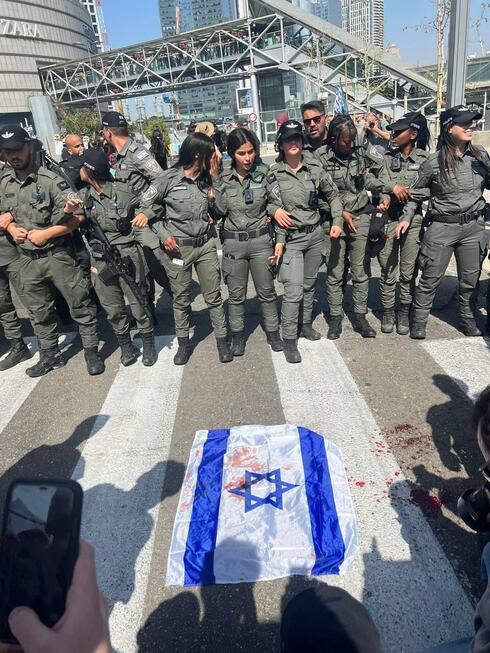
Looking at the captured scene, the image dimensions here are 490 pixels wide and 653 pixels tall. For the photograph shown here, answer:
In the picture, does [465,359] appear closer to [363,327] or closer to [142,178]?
[363,327]

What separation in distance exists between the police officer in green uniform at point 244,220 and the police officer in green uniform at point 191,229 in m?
0.17

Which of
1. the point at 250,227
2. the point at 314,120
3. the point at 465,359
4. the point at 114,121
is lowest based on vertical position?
the point at 465,359

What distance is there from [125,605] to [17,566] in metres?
1.90

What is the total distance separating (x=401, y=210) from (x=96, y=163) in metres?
3.41

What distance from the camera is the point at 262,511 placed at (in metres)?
2.85

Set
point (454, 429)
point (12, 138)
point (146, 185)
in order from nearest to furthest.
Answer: point (454, 429)
point (12, 138)
point (146, 185)

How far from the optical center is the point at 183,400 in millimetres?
4363

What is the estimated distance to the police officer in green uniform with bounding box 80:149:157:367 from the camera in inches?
183

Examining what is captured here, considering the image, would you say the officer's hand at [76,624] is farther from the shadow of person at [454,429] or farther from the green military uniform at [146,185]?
the green military uniform at [146,185]

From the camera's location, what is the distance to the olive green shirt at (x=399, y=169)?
16.4ft

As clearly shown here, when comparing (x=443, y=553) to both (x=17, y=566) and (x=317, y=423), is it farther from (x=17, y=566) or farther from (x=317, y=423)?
(x=17, y=566)

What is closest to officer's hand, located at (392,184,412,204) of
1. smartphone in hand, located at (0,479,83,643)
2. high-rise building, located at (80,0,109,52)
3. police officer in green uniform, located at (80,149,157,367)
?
police officer in green uniform, located at (80,149,157,367)

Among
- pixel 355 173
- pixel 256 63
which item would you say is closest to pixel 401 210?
pixel 355 173

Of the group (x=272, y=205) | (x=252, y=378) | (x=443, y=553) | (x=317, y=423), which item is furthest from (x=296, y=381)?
(x=443, y=553)
